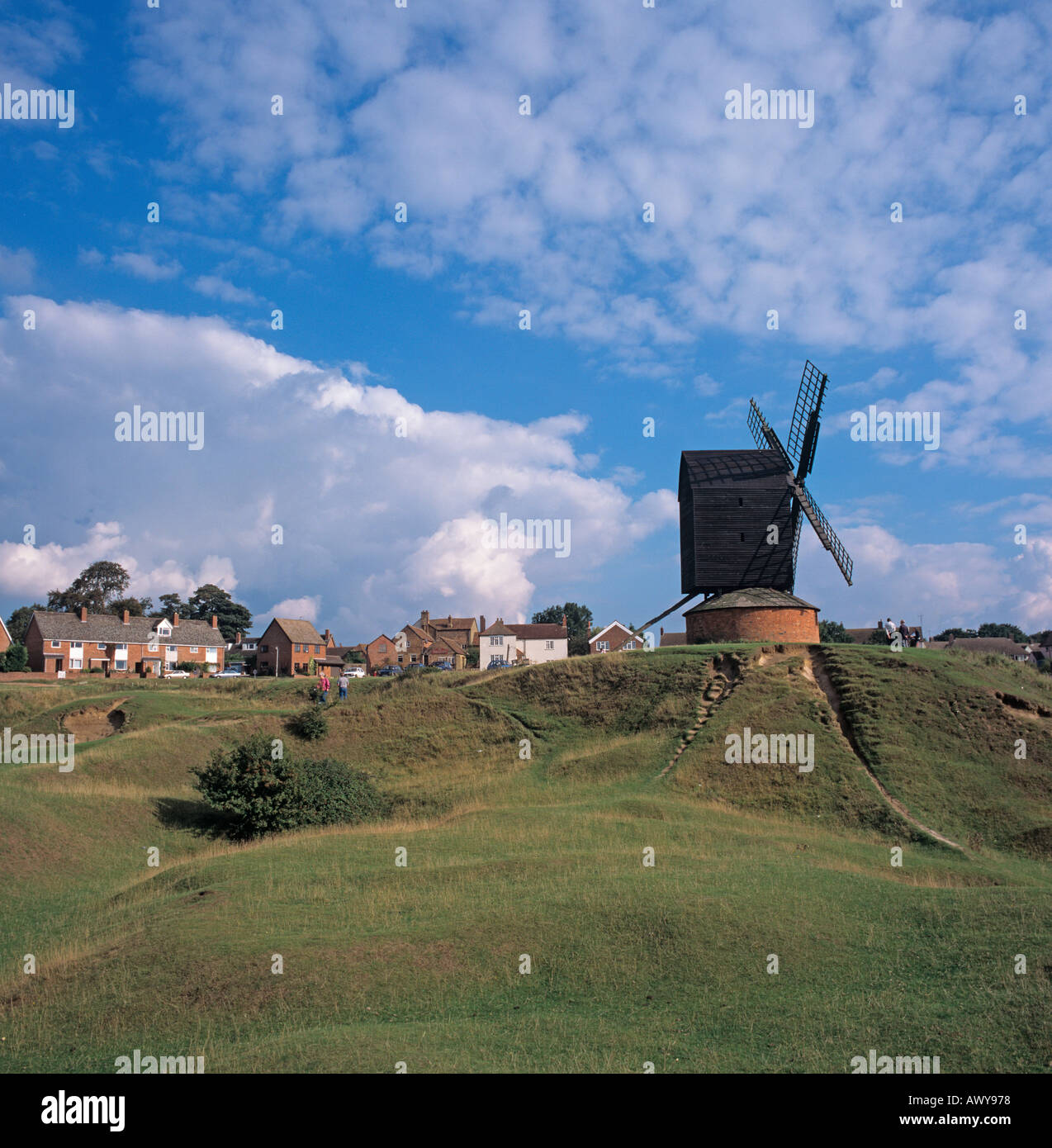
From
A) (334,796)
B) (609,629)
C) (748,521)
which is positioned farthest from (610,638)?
(334,796)

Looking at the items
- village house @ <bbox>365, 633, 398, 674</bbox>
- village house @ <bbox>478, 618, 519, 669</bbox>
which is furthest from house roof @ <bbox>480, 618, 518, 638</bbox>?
village house @ <bbox>365, 633, 398, 674</bbox>

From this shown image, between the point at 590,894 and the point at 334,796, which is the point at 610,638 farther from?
the point at 590,894

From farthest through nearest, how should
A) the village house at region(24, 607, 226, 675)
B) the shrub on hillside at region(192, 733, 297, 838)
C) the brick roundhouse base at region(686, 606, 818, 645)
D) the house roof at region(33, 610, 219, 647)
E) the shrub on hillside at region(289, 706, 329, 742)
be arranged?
the house roof at region(33, 610, 219, 647)
the village house at region(24, 607, 226, 675)
the brick roundhouse base at region(686, 606, 818, 645)
the shrub on hillside at region(289, 706, 329, 742)
the shrub on hillside at region(192, 733, 297, 838)

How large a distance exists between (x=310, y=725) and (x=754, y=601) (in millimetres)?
20981

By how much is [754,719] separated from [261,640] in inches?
2721

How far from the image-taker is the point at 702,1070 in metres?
8.36

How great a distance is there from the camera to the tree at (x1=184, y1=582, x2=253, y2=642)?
113 metres

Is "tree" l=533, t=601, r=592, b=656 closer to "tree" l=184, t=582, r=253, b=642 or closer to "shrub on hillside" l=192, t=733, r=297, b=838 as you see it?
"tree" l=184, t=582, r=253, b=642

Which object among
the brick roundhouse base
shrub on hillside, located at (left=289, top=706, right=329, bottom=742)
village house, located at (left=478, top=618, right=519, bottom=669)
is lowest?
shrub on hillside, located at (left=289, top=706, right=329, bottom=742)

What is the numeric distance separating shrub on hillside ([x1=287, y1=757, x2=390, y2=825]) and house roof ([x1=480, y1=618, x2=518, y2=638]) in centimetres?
5838

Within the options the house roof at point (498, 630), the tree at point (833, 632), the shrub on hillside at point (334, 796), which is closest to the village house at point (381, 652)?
the house roof at point (498, 630)

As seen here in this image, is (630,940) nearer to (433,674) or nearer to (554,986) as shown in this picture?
(554,986)

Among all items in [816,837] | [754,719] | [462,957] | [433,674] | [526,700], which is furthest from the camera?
[433,674]
